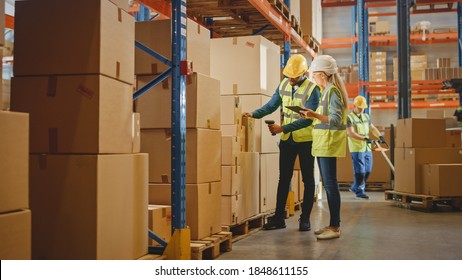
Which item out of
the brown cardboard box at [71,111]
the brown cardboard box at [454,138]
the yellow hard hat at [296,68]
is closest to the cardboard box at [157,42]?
the brown cardboard box at [71,111]

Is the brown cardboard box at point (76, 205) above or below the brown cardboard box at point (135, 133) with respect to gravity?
below

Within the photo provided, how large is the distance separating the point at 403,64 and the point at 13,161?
8.16 metres

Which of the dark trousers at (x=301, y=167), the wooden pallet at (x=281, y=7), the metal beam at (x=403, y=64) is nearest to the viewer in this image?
the dark trousers at (x=301, y=167)

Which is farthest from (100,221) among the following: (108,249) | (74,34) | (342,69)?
(342,69)

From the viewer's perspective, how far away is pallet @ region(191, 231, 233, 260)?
3.96 metres

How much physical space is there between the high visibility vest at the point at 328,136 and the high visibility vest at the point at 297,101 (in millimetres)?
497

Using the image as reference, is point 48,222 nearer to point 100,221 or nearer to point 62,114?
point 100,221

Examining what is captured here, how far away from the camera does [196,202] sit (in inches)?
165

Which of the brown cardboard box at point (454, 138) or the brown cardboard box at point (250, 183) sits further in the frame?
the brown cardboard box at point (454, 138)

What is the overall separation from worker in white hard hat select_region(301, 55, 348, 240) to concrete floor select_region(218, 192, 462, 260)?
1.17 ft

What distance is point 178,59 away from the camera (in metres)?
3.86

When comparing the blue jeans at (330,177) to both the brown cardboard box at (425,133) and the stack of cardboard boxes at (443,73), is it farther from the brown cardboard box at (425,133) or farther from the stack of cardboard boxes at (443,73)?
the stack of cardboard boxes at (443,73)

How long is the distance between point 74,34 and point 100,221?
41.2 inches

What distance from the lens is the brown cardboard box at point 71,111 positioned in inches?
116
